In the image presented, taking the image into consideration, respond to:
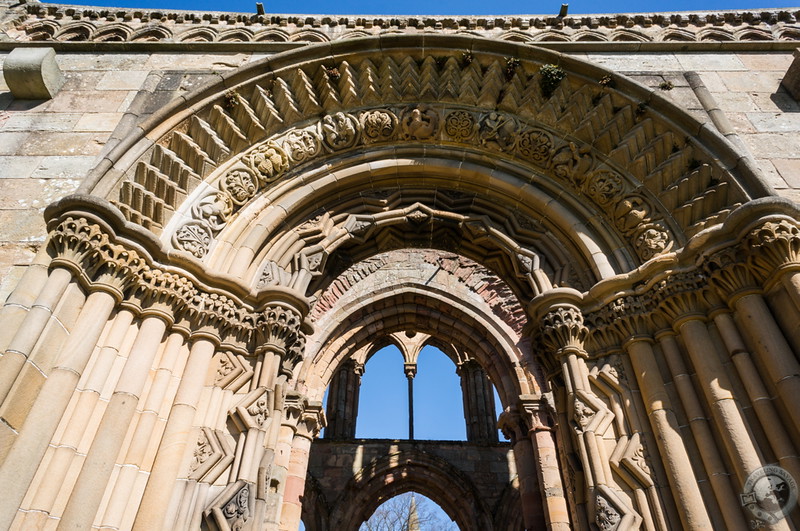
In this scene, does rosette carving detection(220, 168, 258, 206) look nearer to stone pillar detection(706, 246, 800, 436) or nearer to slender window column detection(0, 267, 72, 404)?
slender window column detection(0, 267, 72, 404)

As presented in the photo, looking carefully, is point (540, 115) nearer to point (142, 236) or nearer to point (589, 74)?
point (589, 74)

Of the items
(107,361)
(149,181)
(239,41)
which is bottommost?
(107,361)

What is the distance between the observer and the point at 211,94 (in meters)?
5.29

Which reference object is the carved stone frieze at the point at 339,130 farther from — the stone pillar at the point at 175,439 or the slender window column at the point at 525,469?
the slender window column at the point at 525,469

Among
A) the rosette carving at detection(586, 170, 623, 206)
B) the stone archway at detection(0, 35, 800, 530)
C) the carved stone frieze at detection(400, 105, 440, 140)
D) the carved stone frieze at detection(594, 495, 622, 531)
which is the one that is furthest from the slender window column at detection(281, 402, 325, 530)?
the rosette carving at detection(586, 170, 623, 206)

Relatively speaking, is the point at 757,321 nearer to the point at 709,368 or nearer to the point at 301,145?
the point at 709,368

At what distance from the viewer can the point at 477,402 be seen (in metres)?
16.8

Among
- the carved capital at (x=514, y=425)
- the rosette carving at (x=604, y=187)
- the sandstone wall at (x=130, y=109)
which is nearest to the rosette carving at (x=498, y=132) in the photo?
the rosette carving at (x=604, y=187)

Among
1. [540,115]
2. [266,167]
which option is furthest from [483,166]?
[266,167]

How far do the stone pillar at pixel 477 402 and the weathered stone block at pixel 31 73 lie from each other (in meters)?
13.9

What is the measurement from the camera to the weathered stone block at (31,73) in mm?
5125

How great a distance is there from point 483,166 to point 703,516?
3801 mm

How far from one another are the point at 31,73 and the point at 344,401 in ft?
43.6

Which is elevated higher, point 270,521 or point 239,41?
point 239,41
